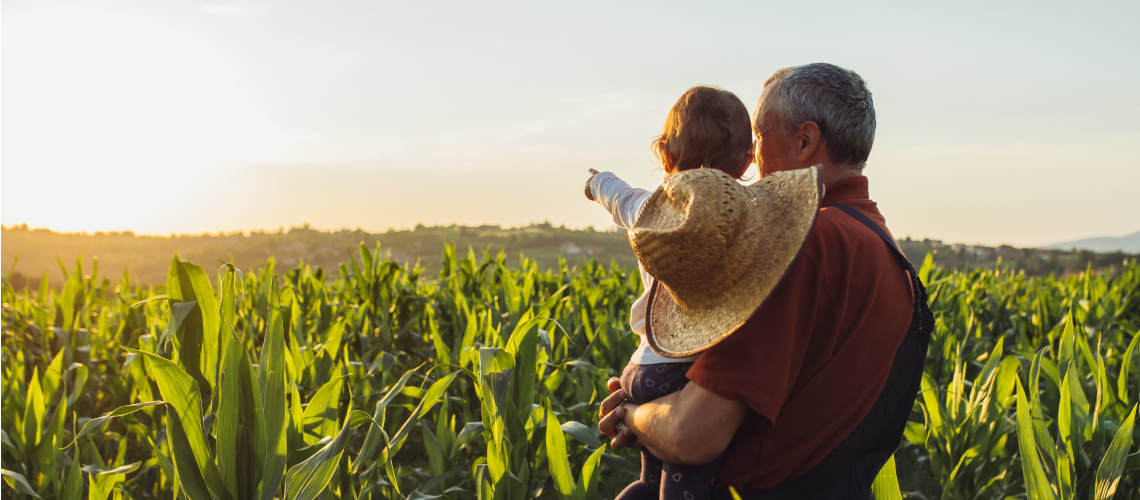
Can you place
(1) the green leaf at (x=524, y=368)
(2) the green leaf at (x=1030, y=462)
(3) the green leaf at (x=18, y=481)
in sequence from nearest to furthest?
1. (2) the green leaf at (x=1030, y=462)
2. (1) the green leaf at (x=524, y=368)
3. (3) the green leaf at (x=18, y=481)

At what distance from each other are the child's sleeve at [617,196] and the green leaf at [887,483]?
2.64ft

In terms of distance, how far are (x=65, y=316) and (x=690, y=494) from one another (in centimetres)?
440

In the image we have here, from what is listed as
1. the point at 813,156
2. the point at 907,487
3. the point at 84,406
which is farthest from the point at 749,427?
the point at 84,406

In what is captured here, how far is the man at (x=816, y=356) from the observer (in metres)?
1.05

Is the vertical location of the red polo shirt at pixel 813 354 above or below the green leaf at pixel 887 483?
above

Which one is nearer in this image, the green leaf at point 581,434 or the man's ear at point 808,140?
the man's ear at point 808,140

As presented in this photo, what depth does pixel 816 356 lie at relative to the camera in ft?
3.73

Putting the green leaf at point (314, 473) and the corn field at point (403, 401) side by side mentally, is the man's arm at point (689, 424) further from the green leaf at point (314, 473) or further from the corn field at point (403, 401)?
the green leaf at point (314, 473)

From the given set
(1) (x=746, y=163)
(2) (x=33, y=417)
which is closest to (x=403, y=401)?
(2) (x=33, y=417)

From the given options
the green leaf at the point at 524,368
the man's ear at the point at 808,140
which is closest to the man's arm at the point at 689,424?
the man's ear at the point at 808,140

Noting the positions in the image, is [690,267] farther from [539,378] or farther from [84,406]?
[84,406]

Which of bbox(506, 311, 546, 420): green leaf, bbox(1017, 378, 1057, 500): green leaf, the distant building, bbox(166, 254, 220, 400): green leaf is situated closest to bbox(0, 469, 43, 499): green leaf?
bbox(166, 254, 220, 400): green leaf

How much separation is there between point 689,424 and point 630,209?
526mm

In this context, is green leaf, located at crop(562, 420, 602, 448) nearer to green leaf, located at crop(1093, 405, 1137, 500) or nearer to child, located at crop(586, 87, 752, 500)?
child, located at crop(586, 87, 752, 500)
